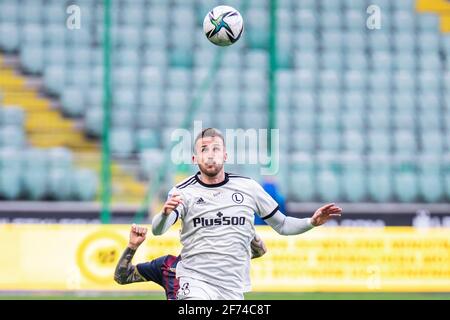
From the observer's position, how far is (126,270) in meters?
6.57

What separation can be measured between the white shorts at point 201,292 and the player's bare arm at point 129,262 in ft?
1.19

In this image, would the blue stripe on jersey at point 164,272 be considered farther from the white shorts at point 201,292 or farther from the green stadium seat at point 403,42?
the green stadium seat at point 403,42

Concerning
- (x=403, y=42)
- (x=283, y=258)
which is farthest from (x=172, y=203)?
(x=403, y=42)

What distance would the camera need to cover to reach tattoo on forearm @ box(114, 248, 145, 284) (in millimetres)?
6488

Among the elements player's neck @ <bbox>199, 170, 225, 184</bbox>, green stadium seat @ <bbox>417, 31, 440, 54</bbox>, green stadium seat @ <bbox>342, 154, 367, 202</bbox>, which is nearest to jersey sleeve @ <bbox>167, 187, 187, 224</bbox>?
player's neck @ <bbox>199, 170, 225, 184</bbox>

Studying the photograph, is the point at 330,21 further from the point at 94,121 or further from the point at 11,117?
the point at 11,117

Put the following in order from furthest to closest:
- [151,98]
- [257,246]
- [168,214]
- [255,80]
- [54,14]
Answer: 1. [54,14]
2. [255,80]
3. [151,98]
4. [257,246]
5. [168,214]

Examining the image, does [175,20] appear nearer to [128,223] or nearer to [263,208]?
[128,223]

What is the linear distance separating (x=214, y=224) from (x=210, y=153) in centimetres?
43

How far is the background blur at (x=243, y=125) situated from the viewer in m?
12.7

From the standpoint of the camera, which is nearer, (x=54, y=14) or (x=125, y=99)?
(x=125, y=99)

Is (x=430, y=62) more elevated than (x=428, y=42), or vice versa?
(x=428, y=42)

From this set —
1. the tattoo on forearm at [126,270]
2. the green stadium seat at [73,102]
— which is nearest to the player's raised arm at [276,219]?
the tattoo on forearm at [126,270]

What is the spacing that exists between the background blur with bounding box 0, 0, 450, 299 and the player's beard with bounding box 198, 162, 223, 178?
20.2 ft
